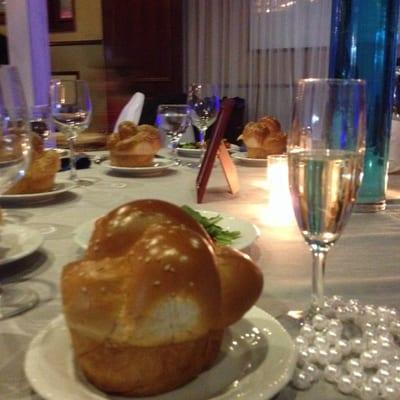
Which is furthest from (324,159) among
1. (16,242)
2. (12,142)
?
(16,242)

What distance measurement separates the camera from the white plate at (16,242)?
73 cm

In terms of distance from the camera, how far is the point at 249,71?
15.2ft

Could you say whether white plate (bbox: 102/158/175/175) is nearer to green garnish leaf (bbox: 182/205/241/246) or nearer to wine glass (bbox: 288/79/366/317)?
green garnish leaf (bbox: 182/205/241/246)

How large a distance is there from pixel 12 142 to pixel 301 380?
394 millimetres

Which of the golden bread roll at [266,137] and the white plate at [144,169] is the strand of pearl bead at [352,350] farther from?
the golden bread roll at [266,137]

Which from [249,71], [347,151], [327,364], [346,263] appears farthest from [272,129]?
[249,71]

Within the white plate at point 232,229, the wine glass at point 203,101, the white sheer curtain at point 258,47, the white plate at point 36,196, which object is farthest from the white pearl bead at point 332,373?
the white sheer curtain at point 258,47

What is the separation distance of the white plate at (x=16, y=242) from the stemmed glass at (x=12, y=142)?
83 mm

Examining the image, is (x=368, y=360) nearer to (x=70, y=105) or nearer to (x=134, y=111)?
(x=70, y=105)

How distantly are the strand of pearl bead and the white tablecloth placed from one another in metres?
0.02

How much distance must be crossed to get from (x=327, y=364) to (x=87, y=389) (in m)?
0.20

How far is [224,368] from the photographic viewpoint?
44cm

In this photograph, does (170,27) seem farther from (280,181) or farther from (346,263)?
(346,263)

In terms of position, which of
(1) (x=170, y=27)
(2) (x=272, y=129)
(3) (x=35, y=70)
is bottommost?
(2) (x=272, y=129)
